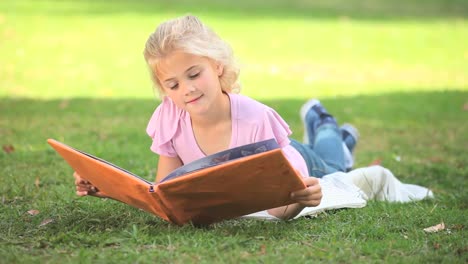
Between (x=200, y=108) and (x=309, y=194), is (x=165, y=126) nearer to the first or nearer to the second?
(x=200, y=108)

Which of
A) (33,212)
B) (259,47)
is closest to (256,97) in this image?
(259,47)

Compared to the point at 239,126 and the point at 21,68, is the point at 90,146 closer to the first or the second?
the point at 239,126

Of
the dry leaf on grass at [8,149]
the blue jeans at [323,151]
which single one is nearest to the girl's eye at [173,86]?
the blue jeans at [323,151]

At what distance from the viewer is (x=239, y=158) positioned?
333 cm

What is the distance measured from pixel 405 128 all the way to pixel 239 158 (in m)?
4.68

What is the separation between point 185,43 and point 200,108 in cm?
34

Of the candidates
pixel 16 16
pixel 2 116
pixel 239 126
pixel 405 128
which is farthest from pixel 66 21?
pixel 239 126

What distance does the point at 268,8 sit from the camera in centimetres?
1939

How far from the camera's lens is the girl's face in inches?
150

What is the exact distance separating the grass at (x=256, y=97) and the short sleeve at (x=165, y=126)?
40cm

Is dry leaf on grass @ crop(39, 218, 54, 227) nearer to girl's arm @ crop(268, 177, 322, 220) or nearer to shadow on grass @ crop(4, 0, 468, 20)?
girl's arm @ crop(268, 177, 322, 220)

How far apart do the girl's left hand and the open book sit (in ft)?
0.16

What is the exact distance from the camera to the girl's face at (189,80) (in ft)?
12.5

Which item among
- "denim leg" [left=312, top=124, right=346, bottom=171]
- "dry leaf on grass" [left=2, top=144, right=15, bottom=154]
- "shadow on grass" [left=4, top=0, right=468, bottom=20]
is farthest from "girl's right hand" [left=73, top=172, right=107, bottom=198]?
"shadow on grass" [left=4, top=0, right=468, bottom=20]
